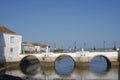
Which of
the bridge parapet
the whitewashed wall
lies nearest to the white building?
the whitewashed wall

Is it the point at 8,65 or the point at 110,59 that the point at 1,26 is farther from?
the point at 110,59

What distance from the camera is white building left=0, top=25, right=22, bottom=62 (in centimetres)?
4969

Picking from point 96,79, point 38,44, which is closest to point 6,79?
point 96,79

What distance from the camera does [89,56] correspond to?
49188 millimetres

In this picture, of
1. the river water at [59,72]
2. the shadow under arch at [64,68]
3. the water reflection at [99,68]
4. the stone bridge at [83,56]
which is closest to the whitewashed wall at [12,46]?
the stone bridge at [83,56]

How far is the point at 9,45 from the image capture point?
52062 millimetres

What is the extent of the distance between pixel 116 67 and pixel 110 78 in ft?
40.3

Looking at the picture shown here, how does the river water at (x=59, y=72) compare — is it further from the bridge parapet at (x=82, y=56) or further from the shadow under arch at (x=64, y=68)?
the bridge parapet at (x=82, y=56)

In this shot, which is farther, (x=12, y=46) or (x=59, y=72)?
(x=12, y=46)

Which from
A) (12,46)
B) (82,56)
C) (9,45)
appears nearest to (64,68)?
(82,56)

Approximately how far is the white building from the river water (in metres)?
1.71

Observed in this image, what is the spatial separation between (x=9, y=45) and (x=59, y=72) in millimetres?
12714

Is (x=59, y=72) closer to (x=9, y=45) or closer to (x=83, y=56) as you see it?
(x=83, y=56)

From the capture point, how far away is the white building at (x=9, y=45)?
163ft
